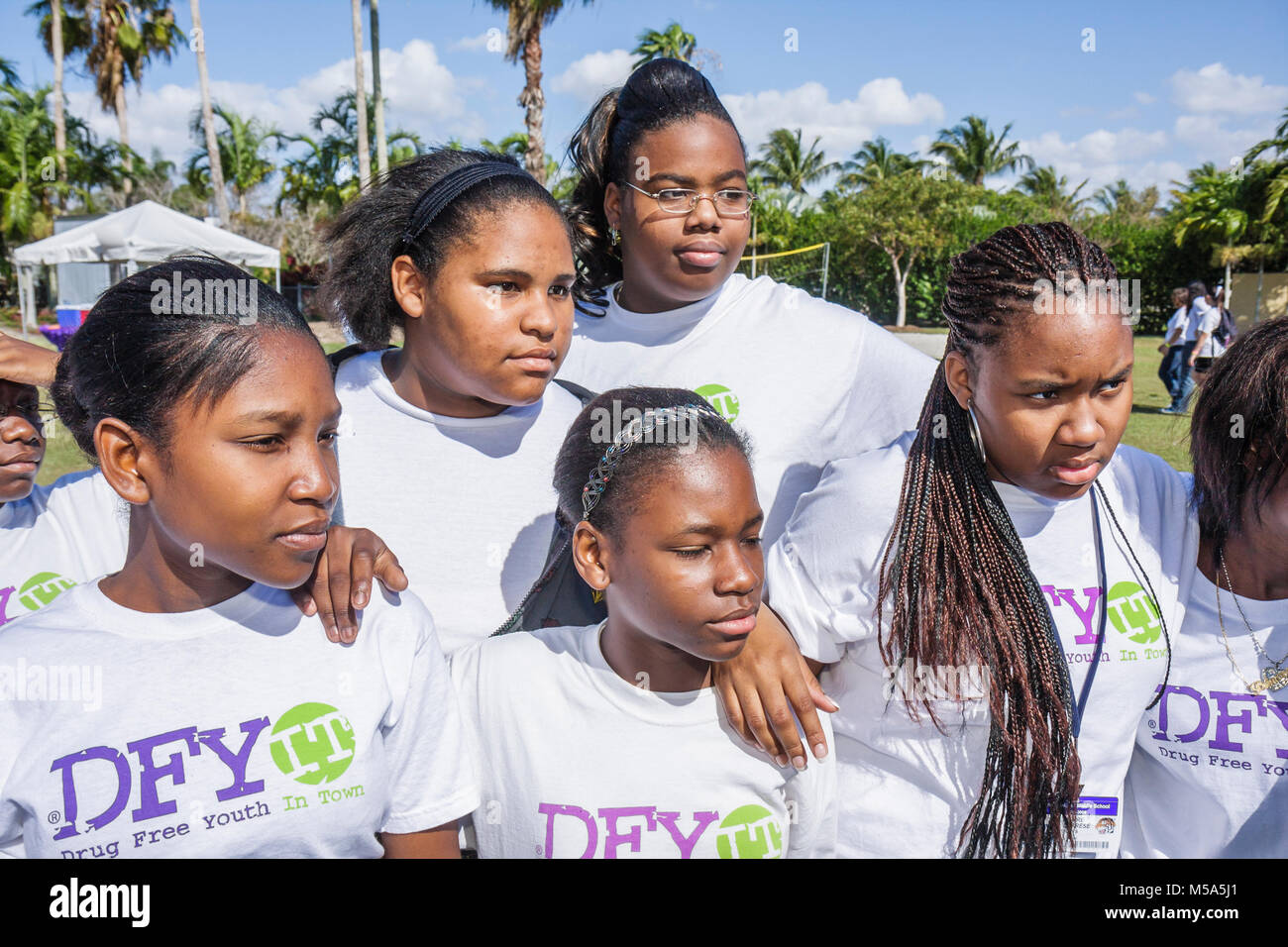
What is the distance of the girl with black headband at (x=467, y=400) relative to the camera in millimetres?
1992

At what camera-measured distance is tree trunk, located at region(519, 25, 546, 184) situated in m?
19.5

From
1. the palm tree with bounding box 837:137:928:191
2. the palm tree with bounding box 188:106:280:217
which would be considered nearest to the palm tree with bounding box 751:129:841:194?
the palm tree with bounding box 837:137:928:191

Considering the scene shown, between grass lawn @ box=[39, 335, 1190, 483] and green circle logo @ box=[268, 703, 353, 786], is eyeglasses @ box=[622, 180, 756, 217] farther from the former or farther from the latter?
grass lawn @ box=[39, 335, 1190, 483]

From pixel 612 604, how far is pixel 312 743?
61 cm

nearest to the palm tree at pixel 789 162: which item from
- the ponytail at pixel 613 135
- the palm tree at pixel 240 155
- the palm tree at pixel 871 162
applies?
the palm tree at pixel 871 162

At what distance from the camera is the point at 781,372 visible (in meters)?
2.31

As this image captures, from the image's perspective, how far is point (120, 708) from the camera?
1478mm

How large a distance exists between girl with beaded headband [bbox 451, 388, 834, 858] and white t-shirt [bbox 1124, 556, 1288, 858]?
2.36 ft

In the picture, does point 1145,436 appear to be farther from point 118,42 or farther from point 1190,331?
point 118,42

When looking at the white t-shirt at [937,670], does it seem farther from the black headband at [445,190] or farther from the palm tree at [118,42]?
the palm tree at [118,42]
